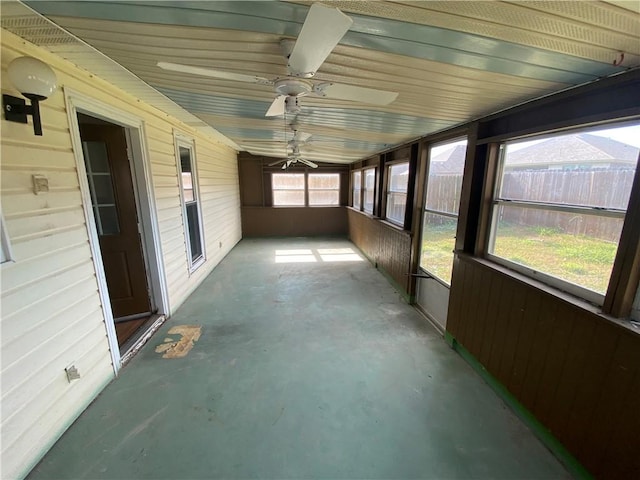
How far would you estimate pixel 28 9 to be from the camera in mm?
1188

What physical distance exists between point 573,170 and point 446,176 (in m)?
1.45

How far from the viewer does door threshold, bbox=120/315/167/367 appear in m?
2.52

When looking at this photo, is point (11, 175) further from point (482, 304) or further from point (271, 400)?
point (482, 304)

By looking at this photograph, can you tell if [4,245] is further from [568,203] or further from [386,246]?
[386,246]

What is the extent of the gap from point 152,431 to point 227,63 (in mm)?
2483

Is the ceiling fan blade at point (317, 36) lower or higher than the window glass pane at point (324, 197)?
higher

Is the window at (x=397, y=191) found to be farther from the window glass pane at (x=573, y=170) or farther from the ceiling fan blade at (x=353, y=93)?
the ceiling fan blade at (x=353, y=93)

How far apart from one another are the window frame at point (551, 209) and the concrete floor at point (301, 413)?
104 centimetres

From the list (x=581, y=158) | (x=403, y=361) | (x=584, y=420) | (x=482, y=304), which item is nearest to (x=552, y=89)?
(x=581, y=158)

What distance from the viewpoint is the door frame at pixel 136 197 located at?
1.98 meters

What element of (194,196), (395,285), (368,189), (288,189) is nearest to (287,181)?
(288,189)

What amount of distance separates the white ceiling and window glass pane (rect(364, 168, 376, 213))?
3.97m

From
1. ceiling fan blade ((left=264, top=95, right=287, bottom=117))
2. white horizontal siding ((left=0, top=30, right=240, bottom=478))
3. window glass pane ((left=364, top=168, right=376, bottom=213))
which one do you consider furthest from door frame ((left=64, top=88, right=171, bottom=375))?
window glass pane ((left=364, top=168, right=376, bottom=213))

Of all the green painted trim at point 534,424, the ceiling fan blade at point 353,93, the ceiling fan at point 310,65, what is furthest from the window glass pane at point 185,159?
the green painted trim at point 534,424
